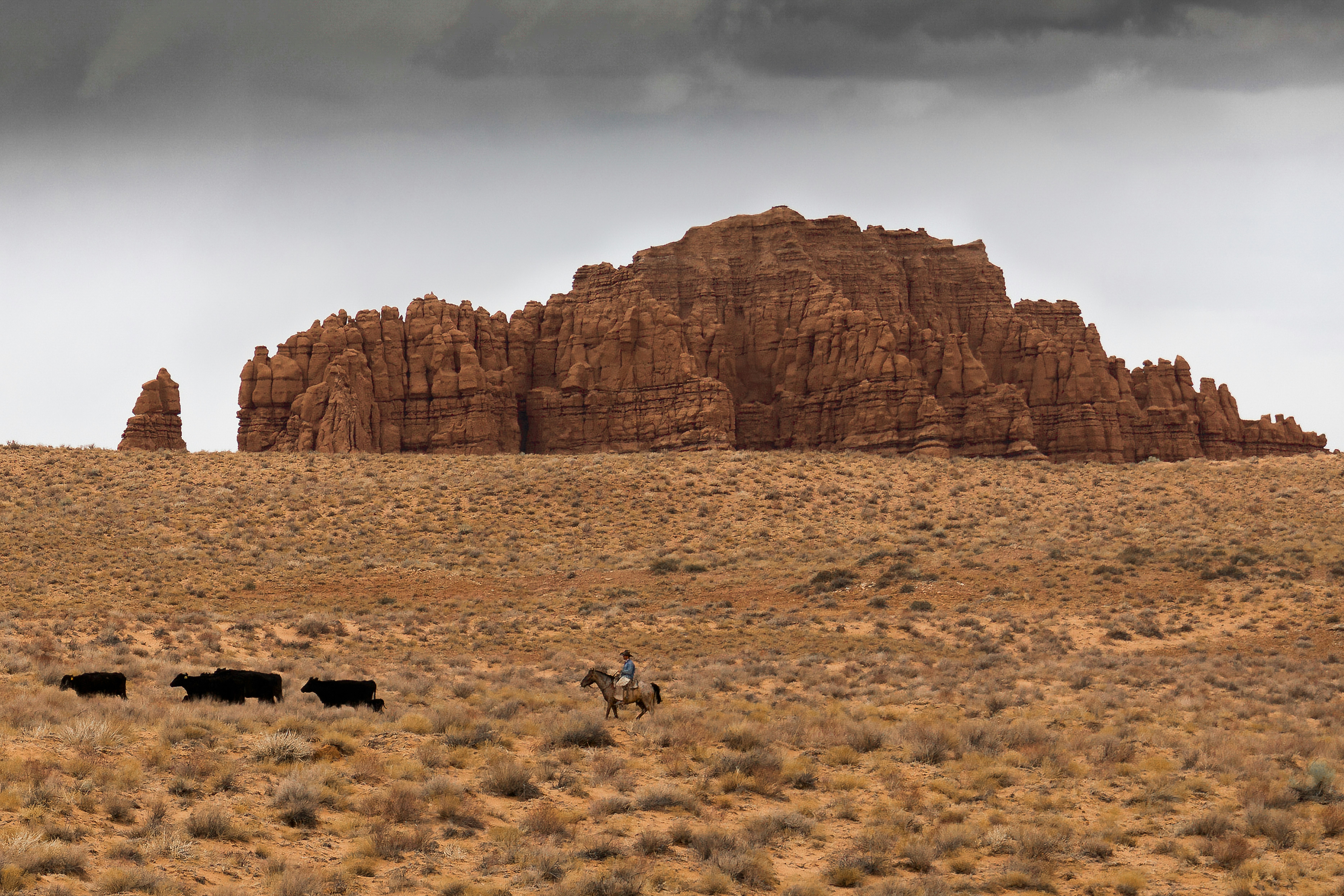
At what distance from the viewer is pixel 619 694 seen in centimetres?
2334

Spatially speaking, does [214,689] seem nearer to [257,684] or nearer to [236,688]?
[236,688]

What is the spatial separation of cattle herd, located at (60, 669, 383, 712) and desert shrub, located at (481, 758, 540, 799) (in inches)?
202

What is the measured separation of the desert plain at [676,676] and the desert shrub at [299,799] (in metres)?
0.06

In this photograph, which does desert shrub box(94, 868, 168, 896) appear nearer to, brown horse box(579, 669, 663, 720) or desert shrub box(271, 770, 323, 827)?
desert shrub box(271, 770, 323, 827)

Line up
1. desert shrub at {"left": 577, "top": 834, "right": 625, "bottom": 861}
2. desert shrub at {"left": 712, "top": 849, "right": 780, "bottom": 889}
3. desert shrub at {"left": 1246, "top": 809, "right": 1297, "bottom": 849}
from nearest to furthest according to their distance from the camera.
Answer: desert shrub at {"left": 712, "top": 849, "right": 780, "bottom": 889} → desert shrub at {"left": 577, "top": 834, "right": 625, "bottom": 861} → desert shrub at {"left": 1246, "top": 809, "right": 1297, "bottom": 849}

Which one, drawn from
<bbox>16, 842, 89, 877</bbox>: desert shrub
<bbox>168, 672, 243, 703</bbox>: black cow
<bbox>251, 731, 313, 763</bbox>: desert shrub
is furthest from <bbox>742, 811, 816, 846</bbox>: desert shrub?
<bbox>168, 672, 243, 703</bbox>: black cow

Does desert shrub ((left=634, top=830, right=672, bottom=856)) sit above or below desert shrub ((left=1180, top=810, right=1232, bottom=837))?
above

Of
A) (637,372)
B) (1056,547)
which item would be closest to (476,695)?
(1056,547)

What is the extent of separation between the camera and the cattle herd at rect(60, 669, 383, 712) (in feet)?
69.6

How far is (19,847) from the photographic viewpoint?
40.5 feet

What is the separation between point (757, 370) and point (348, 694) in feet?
270

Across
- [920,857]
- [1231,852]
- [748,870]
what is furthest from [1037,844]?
[748,870]

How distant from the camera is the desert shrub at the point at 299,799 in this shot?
15078 mm

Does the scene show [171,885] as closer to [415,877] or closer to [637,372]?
[415,877]
